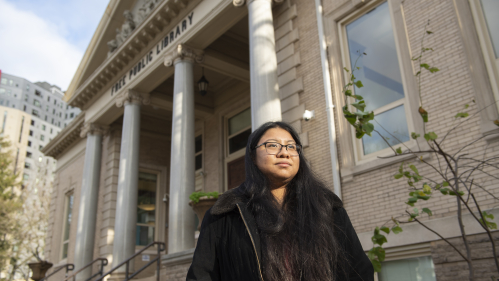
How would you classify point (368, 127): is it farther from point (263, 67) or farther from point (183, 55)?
point (183, 55)

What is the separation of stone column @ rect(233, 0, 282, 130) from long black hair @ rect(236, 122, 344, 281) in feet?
18.3

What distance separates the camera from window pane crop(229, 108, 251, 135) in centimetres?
1400

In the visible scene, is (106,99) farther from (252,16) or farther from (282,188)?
(282,188)

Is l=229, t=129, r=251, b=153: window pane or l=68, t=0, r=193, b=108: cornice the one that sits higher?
l=68, t=0, r=193, b=108: cornice

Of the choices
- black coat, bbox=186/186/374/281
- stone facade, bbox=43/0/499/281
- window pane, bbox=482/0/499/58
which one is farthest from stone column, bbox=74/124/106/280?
black coat, bbox=186/186/374/281

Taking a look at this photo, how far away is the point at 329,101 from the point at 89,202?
10.3 meters

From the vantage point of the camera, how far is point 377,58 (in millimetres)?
7613

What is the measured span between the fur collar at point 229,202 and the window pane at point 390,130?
17.2ft

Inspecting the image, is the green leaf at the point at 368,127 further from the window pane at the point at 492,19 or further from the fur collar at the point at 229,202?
the window pane at the point at 492,19

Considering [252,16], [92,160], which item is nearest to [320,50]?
[252,16]

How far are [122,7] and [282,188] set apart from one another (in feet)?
48.4

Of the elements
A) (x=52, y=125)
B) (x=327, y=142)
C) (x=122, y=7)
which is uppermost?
(x=52, y=125)

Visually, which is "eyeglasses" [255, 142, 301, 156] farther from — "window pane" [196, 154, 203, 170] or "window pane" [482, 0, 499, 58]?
"window pane" [196, 154, 203, 170]

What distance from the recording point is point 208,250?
1.90 metres
